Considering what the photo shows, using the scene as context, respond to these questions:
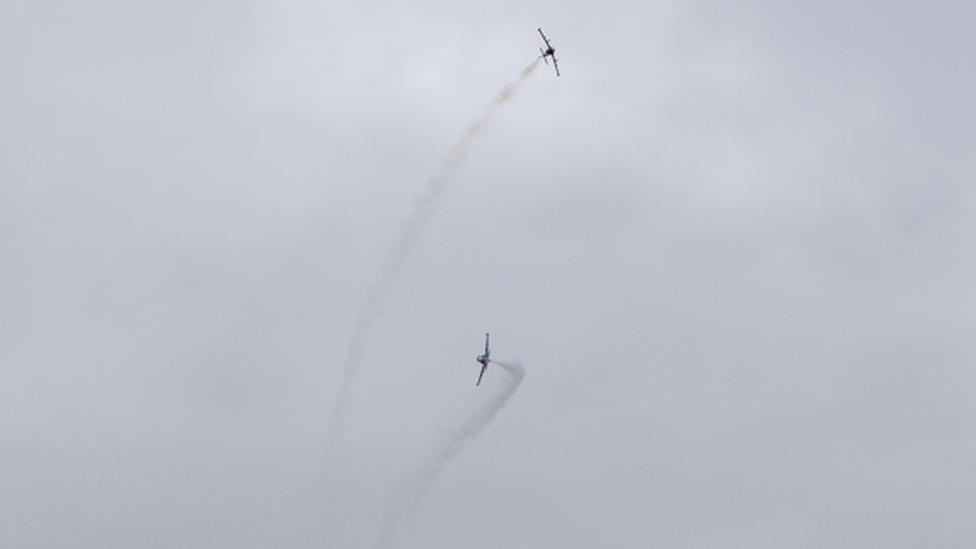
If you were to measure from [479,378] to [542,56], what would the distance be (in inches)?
1264

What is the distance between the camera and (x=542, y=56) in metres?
88.8

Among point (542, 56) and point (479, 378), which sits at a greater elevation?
point (542, 56)

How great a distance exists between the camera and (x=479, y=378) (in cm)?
9075
